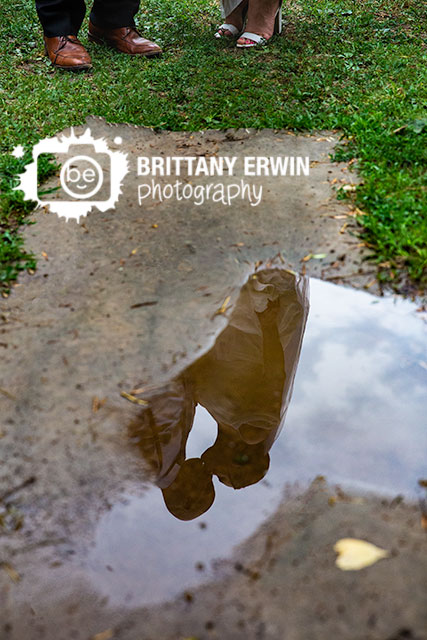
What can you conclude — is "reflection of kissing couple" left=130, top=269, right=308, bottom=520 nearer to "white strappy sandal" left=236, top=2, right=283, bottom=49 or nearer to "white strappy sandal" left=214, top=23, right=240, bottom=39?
"white strappy sandal" left=236, top=2, right=283, bottom=49

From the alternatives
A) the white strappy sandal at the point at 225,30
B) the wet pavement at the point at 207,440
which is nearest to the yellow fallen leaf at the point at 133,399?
the wet pavement at the point at 207,440

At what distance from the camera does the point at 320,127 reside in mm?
3930

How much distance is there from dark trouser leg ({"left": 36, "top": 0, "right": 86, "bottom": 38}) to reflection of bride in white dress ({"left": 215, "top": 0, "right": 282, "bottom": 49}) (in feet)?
4.60

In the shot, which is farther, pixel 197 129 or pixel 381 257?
pixel 197 129

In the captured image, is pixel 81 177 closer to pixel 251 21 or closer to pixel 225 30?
pixel 251 21

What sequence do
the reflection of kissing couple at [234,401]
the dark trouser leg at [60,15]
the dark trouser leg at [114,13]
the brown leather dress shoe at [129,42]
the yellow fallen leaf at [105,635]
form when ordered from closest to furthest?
the yellow fallen leaf at [105,635] < the reflection of kissing couple at [234,401] < the dark trouser leg at [60,15] < the dark trouser leg at [114,13] < the brown leather dress shoe at [129,42]

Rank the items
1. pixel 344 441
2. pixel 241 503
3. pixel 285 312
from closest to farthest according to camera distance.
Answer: pixel 241 503, pixel 344 441, pixel 285 312

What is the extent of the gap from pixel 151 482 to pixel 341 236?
5.16 ft

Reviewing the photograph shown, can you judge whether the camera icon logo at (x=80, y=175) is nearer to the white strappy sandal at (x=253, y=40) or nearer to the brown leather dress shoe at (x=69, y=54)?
the brown leather dress shoe at (x=69, y=54)

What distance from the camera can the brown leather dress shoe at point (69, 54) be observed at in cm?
509

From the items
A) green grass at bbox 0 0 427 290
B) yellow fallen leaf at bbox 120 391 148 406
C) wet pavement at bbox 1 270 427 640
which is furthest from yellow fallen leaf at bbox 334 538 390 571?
green grass at bbox 0 0 427 290

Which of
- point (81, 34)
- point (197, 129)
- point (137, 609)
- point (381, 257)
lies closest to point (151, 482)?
point (137, 609)

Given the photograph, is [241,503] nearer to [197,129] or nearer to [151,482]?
[151,482]

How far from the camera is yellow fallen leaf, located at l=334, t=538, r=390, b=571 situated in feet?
5.06
